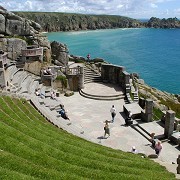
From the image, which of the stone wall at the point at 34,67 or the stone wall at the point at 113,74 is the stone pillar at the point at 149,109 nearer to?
the stone wall at the point at 113,74

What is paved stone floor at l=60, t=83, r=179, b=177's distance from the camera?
2059 cm

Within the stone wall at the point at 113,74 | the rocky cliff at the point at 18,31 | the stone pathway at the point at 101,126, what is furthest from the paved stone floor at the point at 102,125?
the rocky cliff at the point at 18,31

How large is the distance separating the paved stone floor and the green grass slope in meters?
3.54

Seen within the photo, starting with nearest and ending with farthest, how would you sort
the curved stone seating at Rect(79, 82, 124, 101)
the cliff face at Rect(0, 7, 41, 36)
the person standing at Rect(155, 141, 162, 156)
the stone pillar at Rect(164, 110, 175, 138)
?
1. the person standing at Rect(155, 141, 162, 156)
2. the stone pillar at Rect(164, 110, 175, 138)
3. the curved stone seating at Rect(79, 82, 124, 101)
4. the cliff face at Rect(0, 7, 41, 36)

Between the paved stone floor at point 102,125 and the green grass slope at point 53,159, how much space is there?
11.6ft

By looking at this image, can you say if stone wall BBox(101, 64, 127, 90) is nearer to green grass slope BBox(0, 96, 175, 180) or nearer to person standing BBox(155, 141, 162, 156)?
person standing BBox(155, 141, 162, 156)

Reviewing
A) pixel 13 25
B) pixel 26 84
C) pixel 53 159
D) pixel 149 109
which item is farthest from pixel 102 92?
pixel 53 159

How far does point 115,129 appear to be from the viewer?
24.1 m

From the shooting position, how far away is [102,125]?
24875 millimetres

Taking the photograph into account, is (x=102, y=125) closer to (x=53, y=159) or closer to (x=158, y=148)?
(x=158, y=148)

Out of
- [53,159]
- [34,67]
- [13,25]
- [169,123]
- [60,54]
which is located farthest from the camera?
[60,54]

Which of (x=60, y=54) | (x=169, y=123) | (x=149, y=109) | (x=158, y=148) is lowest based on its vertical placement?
(x=158, y=148)

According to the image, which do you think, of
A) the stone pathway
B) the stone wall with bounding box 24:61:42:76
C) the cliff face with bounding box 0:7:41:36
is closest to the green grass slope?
the stone pathway

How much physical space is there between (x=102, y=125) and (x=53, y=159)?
41.2ft
